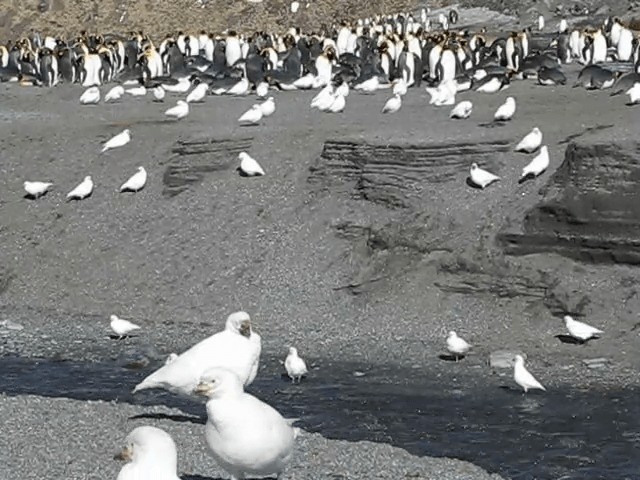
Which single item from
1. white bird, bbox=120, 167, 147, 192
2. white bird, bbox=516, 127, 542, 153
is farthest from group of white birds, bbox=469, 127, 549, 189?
white bird, bbox=120, 167, 147, 192

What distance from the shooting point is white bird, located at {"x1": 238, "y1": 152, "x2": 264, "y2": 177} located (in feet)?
63.7

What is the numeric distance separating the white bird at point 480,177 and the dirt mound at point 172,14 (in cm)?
3226

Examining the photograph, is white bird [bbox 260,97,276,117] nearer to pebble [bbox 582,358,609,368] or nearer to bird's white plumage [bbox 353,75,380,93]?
bird's white plumage [bbox 353,75,380,93]

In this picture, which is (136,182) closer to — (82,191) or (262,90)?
(82,191)

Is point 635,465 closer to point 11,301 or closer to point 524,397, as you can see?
point 524,397

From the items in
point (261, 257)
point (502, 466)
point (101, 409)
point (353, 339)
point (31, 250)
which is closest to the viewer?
point (502, 466)

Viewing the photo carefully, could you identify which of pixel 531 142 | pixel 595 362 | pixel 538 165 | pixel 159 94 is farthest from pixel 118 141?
pixel 595 362

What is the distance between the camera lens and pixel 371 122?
2148 centimetres

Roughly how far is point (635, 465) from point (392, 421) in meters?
2.42

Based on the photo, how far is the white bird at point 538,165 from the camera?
56.8ft

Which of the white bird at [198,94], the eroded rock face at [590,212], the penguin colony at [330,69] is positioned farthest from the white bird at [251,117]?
the eroded rock face at [590,212]

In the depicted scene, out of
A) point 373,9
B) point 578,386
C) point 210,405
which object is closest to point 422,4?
point 373,9

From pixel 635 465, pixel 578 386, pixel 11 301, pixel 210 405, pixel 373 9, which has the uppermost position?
pixel 210 405

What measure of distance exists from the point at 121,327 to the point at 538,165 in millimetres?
5654
